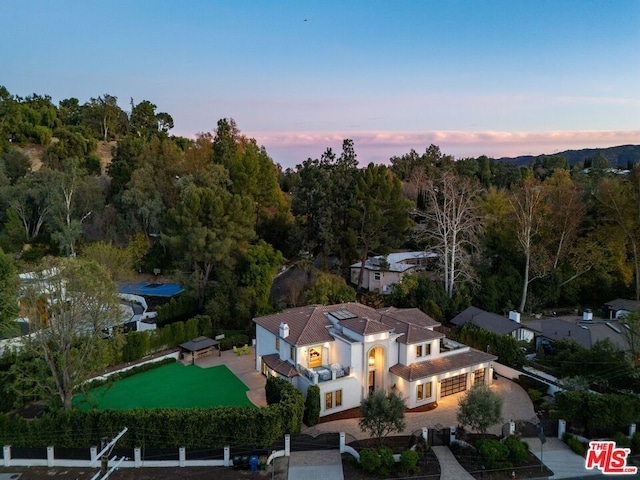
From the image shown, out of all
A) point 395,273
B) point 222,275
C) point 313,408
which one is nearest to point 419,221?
point 395,273

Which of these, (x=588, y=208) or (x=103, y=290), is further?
(x=588, y=208)

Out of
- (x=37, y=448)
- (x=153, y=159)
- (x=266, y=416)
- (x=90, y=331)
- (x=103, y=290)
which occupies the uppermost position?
(x=153, y=159)

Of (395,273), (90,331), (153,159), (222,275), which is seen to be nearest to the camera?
(90,331)

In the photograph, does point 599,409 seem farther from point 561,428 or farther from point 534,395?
point 534,395

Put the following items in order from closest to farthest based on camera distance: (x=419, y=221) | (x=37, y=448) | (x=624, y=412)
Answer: (x=37, y=448)
(x=624, y=412)
(x=419, y=221)

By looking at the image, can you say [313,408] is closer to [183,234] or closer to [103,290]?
[103,290]

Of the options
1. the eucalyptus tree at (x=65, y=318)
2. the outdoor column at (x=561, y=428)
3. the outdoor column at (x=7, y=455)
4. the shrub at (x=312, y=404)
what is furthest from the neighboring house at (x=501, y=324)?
the outdoor column at (x=7, y=455)

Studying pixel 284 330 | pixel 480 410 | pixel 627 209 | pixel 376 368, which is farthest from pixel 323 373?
pixel 627 209

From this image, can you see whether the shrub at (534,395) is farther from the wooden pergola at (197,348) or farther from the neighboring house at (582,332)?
the wooden pergola at (197,348)
